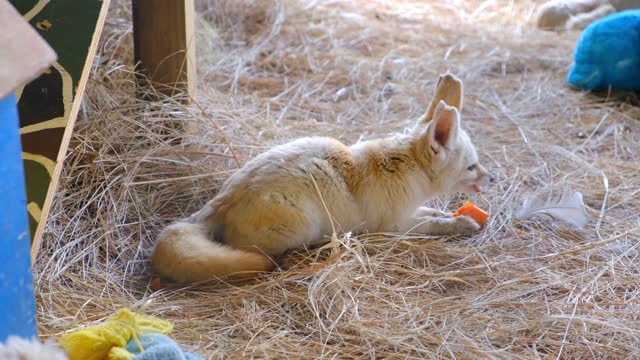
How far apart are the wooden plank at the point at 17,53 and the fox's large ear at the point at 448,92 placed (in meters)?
2.39

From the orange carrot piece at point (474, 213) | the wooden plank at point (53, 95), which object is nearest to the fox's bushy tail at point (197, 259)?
the wooden plank at point (53, 95)

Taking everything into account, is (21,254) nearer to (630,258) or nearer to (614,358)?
(614,358)

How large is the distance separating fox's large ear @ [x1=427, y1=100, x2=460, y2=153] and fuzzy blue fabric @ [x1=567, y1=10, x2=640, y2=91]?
2740 mm

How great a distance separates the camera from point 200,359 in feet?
8.11

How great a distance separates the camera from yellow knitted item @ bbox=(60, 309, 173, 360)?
91.5 inches

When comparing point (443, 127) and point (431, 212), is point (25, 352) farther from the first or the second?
point (431, 212)

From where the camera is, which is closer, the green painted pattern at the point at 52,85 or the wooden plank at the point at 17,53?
the wooden plank at the point at 17,53

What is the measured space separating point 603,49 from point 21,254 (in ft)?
16.5

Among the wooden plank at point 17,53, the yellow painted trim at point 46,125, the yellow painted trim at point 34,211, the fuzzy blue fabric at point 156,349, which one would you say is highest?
the wooden plank at point 17,53

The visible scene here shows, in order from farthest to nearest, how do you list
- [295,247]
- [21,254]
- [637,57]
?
[637,57], [295,247], [21,254]

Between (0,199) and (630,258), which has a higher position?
(0,199)

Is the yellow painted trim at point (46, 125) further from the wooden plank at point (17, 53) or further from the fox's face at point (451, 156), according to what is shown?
the fox's face at point (451, 156)

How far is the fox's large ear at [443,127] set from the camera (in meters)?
3.66

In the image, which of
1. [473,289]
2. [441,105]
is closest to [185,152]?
[441,105]
